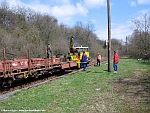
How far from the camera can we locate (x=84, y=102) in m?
9.09

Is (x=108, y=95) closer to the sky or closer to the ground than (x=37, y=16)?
closer to the ground

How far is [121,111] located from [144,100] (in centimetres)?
197

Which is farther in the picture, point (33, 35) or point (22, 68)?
point (33, 35)

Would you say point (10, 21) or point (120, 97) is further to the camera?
point (10, 21)

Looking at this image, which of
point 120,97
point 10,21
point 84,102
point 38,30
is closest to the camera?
point 84,102

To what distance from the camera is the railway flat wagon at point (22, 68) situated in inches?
565

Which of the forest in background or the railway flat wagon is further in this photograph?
the forest in background

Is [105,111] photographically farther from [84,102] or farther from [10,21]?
[10,21]

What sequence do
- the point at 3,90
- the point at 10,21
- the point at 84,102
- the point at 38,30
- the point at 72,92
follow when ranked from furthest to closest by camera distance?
the point at 38,30
the point at 10,21
the point at 3,90
the point at 72,92
the point at 84,102

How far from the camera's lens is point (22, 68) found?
53.5ft

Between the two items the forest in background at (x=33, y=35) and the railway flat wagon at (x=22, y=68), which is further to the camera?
the forest in background at (x=33, y=35)

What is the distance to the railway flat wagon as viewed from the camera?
1435cm

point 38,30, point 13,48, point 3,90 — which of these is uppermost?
point 38,30

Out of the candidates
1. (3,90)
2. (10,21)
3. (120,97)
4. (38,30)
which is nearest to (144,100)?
(120,97)
